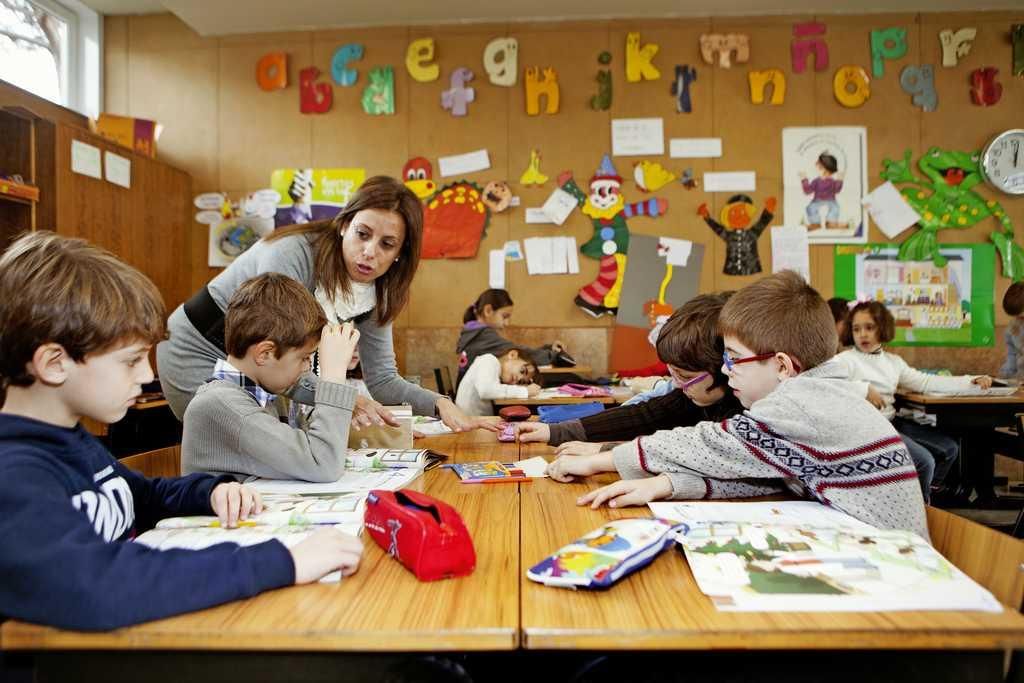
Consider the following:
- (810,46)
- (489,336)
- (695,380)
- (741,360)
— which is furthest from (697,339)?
(810,46)

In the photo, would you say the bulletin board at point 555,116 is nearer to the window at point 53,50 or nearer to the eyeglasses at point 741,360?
the window at point 53,50

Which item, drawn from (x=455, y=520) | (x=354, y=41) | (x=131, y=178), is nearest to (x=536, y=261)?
(x=354, y=41)

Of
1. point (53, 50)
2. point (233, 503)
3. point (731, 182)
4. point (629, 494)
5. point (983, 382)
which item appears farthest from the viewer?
point (731, 182)

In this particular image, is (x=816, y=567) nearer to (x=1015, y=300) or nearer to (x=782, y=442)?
(x=782, y=442)

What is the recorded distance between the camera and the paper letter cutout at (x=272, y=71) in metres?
4.73

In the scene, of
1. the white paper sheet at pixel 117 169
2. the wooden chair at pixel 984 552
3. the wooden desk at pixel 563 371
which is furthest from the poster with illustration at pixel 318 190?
the wooden chair at pixel 984 552

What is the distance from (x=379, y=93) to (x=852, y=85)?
3144 mm

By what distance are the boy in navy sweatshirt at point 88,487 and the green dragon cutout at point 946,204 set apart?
475 cm

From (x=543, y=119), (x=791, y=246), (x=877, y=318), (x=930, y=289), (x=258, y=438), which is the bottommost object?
(x=258, y=438)

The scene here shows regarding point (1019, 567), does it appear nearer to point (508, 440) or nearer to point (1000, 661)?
point (1000, 661)

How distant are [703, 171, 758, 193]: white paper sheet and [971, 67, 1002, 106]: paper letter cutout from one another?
1.52 m

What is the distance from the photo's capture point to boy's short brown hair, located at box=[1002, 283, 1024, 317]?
3.99m

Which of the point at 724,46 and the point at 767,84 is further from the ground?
the point at 724,46

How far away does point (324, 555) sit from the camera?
0.79 meters
